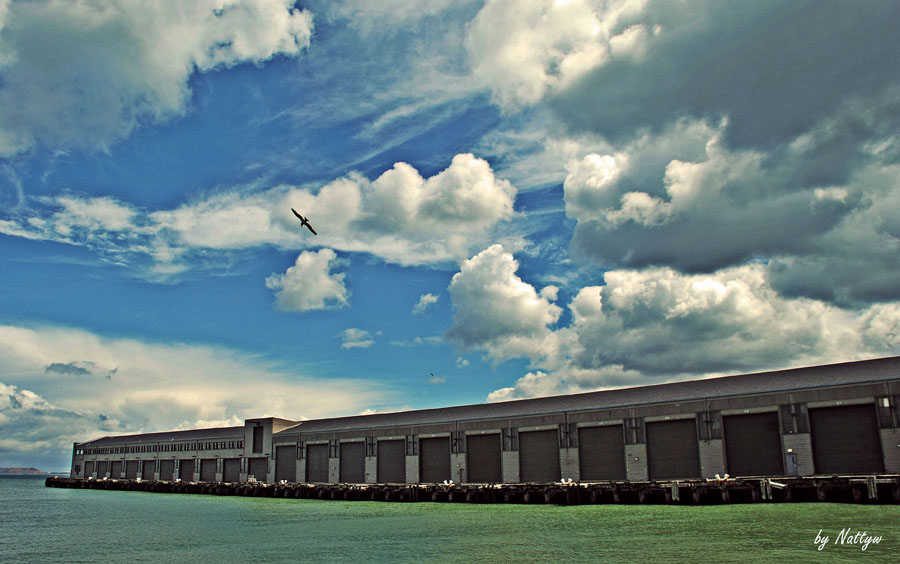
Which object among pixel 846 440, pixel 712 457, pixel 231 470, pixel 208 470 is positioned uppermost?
pixel 846 440

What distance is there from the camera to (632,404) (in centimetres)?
7900

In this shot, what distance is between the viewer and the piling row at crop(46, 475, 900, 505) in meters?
52.0

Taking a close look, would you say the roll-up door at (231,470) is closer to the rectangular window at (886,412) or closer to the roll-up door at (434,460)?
the roll-up door at (434,460)

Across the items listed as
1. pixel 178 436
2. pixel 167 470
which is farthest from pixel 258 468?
pixel 178 436

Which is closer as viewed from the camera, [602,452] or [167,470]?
[602,452]

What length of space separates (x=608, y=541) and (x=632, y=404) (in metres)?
41.8

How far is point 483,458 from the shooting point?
9219 centimetres

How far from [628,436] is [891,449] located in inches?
995

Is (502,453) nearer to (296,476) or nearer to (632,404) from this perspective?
(632,404)

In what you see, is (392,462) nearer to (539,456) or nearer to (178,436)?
(539,456)

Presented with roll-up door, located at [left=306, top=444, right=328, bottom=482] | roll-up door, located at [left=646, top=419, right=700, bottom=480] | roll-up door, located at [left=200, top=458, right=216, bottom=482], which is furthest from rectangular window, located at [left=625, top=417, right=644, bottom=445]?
roll-up door, located at [left=200, top=458, right=216, bottom=482]

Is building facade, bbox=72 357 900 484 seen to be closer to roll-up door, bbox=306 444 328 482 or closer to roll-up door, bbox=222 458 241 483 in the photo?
roll-up door, bbox=306 444 328 482

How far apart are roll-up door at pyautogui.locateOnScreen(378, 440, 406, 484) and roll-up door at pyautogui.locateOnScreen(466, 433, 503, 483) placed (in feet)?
38.8

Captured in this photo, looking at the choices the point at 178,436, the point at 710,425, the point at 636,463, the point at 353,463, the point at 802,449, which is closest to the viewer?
the point at 802,449
